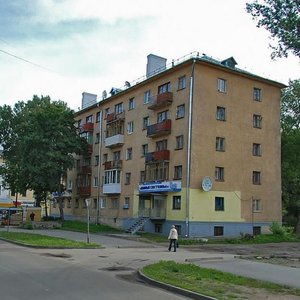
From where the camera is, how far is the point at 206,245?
1225 inches

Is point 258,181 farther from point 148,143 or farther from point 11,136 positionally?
point 11,136

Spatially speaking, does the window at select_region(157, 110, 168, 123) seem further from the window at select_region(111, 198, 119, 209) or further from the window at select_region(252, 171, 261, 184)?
the window at select_region(111, 198, 119, 209)

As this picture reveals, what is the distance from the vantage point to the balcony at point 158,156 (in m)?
39.0

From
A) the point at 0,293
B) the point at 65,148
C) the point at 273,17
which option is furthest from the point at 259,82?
the point at 0,293

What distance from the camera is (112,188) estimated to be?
153 ft

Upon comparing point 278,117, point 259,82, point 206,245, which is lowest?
point 206,245

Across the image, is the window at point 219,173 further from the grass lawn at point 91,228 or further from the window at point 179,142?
the grass lawn at point 91,228

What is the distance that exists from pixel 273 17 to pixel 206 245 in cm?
2210

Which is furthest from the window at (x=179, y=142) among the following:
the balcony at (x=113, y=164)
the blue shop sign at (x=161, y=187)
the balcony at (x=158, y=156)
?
the balcony at (x=113, y=164)

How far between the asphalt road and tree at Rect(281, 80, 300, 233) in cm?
3457

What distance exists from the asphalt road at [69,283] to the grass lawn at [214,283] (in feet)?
2.22

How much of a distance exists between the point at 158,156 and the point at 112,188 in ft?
30.5

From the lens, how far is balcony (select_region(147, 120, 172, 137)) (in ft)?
129

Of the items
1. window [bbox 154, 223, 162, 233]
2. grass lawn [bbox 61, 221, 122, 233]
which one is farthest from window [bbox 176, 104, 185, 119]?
grass lawn [bbox 61, 221, 122, 233]
